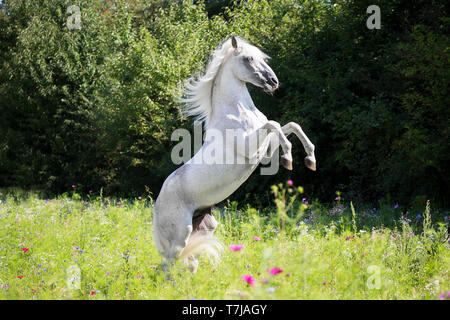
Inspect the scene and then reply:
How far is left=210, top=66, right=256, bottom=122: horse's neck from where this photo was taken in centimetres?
382

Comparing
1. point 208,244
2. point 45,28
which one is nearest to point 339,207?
point 208,244

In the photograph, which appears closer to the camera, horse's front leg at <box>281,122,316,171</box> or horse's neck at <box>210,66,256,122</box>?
horse's front leg at <box>281,122,316,171</box>

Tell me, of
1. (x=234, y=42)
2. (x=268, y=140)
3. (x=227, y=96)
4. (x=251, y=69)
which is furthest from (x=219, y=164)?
(x=234, y=42)

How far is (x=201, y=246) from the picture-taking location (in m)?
3.83

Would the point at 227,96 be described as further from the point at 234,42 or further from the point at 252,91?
the point at 252,91

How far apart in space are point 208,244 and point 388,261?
1.93 metres

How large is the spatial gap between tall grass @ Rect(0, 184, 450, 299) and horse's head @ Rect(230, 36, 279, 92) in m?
1.07

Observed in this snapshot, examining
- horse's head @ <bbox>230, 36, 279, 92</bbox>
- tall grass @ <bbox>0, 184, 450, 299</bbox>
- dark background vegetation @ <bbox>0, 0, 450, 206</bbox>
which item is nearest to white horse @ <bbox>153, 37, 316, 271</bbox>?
horse's head @ <bbox>230, 36, 279, 92</bbox>

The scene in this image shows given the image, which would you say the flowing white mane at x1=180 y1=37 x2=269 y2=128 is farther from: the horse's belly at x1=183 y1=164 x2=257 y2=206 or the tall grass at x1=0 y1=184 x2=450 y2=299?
the tall grass at x1=0 y1=184 x2=450 y2=299

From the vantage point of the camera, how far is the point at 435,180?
7840 mm

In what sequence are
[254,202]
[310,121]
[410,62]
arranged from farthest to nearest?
[254,202]
[310,121]
[410,62]

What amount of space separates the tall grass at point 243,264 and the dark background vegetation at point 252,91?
5.69ft

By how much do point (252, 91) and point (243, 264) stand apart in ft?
21.1
